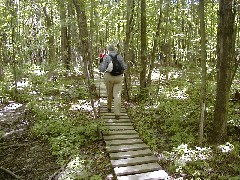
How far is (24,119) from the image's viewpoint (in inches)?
348

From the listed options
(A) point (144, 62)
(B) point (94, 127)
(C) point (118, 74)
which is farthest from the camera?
(A) point (144, 62)

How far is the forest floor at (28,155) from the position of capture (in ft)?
20.2

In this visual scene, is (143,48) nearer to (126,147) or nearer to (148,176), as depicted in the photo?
(126,147)

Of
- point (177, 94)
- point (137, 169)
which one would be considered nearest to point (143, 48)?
point (177, 94)

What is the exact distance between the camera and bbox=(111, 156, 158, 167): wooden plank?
6.22 m

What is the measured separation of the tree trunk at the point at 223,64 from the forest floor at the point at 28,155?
10.9 feet

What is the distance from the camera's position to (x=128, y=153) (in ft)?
22.1

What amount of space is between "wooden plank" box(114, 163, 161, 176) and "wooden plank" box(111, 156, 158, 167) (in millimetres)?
114

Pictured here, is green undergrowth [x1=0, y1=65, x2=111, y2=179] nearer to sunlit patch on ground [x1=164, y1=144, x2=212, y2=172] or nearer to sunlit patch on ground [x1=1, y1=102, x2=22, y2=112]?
sunlit patch on ground [x1=1, y1=102, x2=22, y2=112]

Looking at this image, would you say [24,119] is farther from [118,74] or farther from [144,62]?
[144,62]

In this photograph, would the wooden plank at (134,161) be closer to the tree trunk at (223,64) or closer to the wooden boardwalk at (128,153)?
the wooden boardwalk at (128,153)

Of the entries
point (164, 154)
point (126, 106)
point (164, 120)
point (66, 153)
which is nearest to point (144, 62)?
point (126, 106)

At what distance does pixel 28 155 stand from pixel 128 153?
9.06 ft

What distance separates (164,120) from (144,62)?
3.13m
